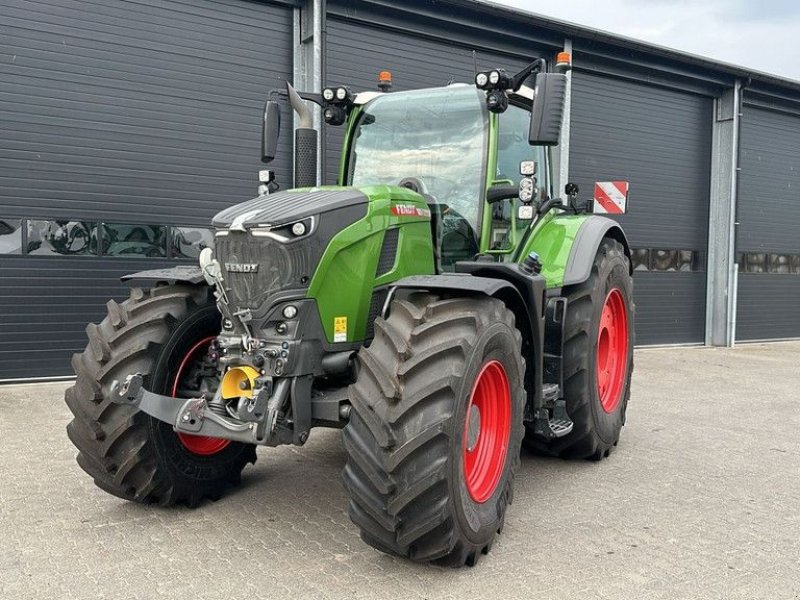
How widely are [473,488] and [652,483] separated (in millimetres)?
1805

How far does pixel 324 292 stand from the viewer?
3797mm

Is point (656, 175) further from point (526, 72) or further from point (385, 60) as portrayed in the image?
point (526, 72)

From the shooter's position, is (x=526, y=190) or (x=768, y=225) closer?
(x=526, y=190)

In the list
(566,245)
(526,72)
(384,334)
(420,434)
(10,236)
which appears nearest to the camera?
(420,434)

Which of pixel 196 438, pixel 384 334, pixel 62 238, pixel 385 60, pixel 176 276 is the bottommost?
pixel 196 438

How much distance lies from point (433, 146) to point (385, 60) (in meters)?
5.89

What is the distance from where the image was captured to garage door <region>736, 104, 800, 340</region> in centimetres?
1435

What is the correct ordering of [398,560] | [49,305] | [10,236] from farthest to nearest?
[49,305], [10,236], [398,560]

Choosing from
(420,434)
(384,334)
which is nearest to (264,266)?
(384,334)

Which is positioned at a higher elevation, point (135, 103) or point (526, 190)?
point (135, 103)

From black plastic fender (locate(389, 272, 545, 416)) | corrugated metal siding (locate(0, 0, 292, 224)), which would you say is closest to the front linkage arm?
black plastic fender (locate(389, 272, 545, 416))

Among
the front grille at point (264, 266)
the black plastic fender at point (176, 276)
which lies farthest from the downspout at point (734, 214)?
the front grille at point (264, 266)

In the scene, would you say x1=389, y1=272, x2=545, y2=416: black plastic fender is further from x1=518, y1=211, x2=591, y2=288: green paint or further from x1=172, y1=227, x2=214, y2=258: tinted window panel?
x1=172, y1=227, x2=214, y2=258: tinted window panel

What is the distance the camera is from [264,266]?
3725mm
